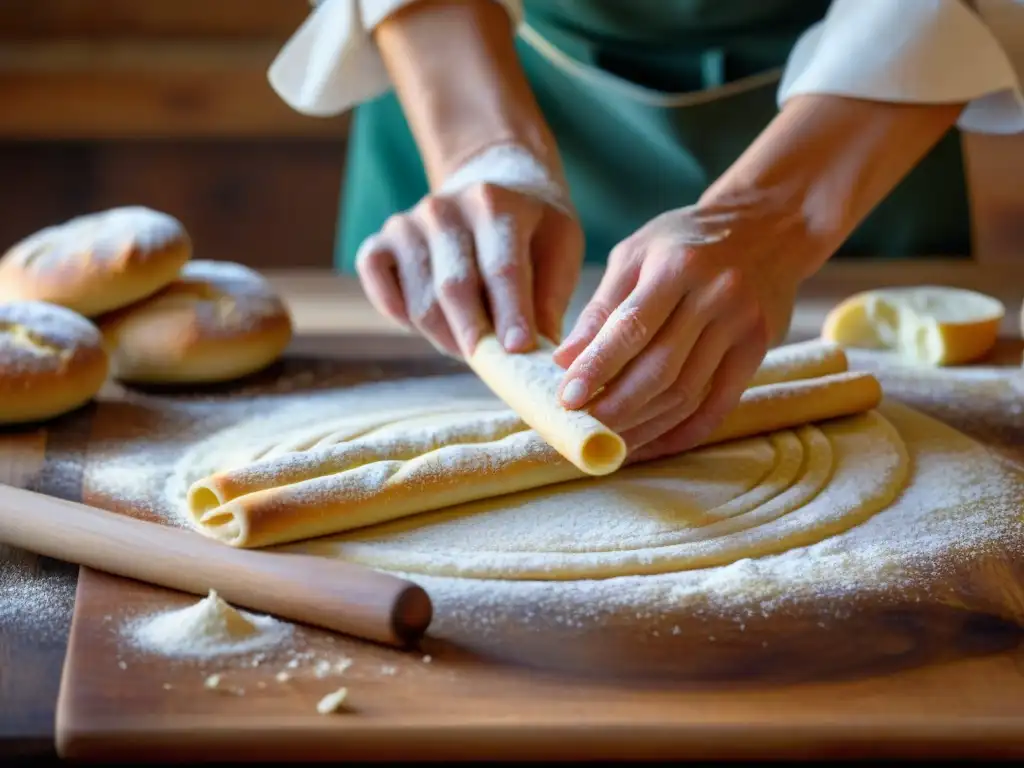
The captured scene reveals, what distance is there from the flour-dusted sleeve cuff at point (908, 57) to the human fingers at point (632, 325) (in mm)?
388

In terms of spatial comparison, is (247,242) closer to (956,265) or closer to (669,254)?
(956,265)

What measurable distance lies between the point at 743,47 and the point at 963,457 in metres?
0.76

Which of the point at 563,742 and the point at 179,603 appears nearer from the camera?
the point at 563,742

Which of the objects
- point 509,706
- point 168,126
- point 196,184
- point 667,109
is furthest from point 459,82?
point 196,184

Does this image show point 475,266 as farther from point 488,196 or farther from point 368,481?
point 368,481

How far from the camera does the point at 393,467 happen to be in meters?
1.18

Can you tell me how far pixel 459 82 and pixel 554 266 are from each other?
0.36 m

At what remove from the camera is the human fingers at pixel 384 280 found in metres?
1.46

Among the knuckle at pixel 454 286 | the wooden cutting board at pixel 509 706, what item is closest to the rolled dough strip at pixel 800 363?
the knuckle at pixel 454 286

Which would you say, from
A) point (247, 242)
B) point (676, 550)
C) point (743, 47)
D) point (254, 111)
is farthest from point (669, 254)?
point (247, 242)

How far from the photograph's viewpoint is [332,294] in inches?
77.8

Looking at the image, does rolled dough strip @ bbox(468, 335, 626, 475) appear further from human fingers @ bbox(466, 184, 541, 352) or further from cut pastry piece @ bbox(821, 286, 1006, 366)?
cut pastry piece @ bbox(821, 286, 1006, 366)

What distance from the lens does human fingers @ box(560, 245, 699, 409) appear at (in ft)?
3.81

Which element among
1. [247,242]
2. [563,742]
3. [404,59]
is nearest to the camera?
[563,742]
